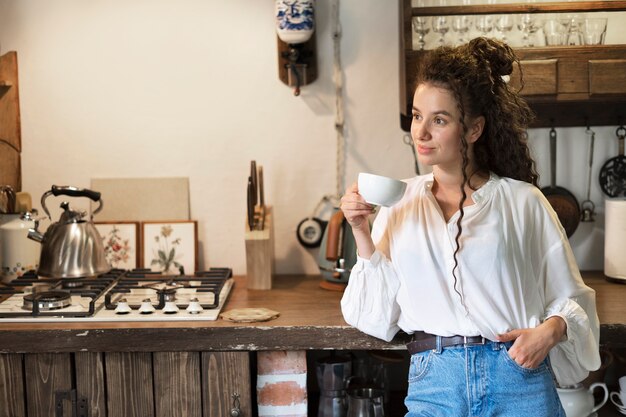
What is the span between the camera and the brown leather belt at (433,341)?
2035 millimetres

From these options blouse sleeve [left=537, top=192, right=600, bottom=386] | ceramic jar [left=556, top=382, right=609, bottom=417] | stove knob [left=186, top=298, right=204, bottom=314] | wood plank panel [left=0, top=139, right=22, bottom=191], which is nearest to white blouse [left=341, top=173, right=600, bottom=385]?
blouse sleeve [left=537, top=192, right=600, bottom=386]

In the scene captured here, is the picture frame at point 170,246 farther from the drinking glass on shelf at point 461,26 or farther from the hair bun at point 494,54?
the hair bun at point 494,54

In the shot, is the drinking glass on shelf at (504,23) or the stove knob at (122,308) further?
the drinking glass on shelf at (504,23)

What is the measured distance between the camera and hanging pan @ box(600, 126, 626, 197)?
2.99m

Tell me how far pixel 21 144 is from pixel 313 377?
1304mm

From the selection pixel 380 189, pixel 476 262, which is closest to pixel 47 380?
pixel 380 189

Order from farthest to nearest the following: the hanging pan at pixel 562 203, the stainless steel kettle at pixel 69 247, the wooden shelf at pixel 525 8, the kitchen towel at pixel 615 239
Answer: the hanging pan at pixel 562 203, the kitchen towel at pixel 615 239, the stainless steel kettle at pixel 69 247, the wooden shelf at pixel 525 8

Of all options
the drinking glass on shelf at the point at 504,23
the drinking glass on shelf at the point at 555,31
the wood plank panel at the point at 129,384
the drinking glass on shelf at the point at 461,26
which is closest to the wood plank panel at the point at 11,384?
the wood plank panel at the point at 129,384

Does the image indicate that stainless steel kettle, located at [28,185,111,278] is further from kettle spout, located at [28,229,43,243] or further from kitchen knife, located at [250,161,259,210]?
kitchen knife, located at [250,161,259,210]

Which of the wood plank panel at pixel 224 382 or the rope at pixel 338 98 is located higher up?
the rope at pixel 338 98

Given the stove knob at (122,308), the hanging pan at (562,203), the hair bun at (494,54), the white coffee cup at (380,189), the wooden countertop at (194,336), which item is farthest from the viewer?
the hanging pan at (562,203)

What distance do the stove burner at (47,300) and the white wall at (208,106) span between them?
0.60 m

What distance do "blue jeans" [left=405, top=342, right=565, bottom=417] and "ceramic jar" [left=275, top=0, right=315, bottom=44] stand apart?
1237 mm

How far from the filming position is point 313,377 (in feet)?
10.2
